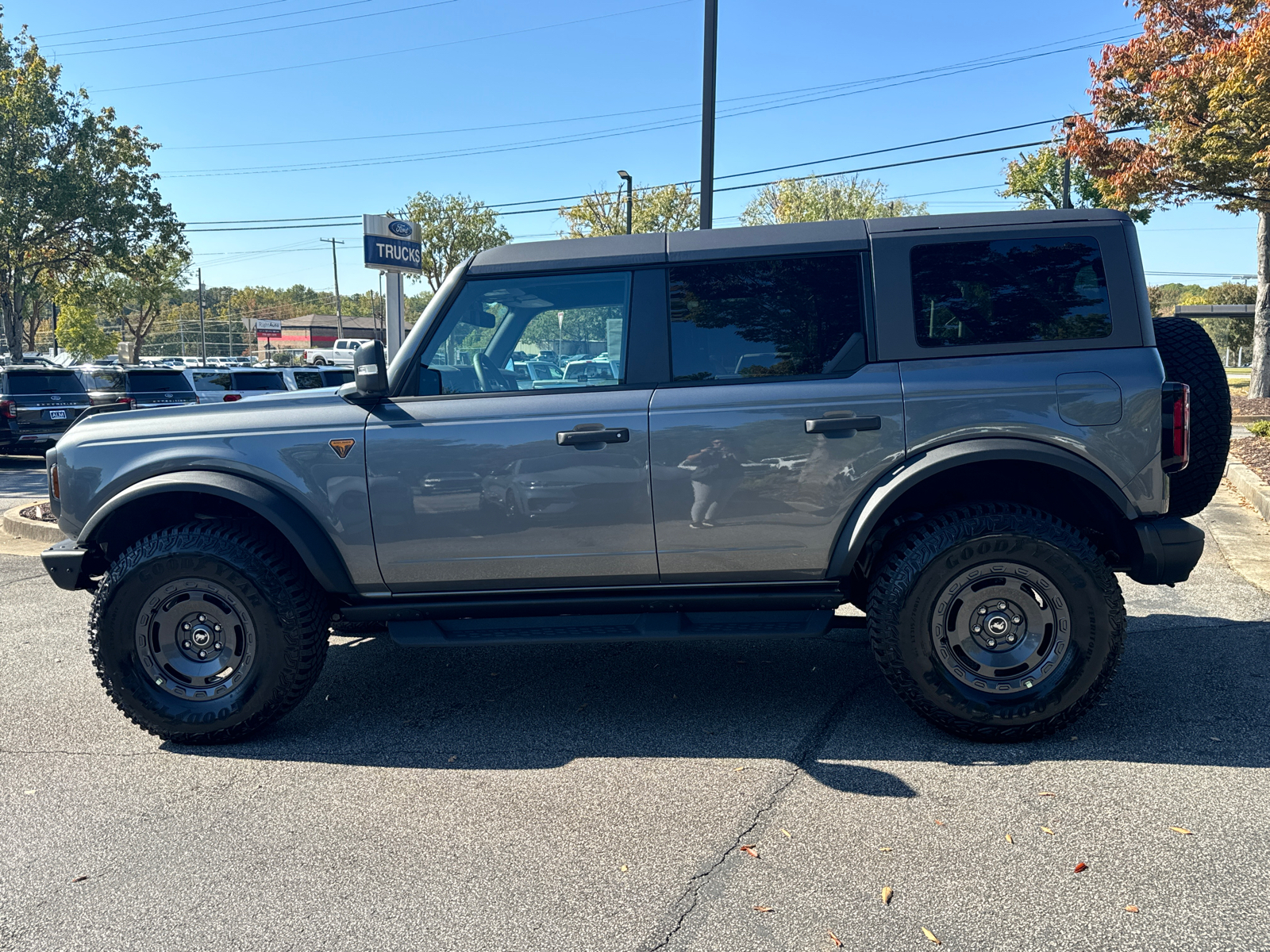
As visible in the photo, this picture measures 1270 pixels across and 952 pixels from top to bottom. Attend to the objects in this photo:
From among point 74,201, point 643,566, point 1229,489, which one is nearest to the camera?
point 643,566

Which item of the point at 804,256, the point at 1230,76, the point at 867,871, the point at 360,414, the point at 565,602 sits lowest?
the point at 867,871

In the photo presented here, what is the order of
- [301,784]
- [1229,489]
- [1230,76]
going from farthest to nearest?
1. [1230,76]
2. [1229,489]
3. [301,784]

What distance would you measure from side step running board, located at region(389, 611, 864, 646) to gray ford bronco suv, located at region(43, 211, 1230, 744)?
0.02m

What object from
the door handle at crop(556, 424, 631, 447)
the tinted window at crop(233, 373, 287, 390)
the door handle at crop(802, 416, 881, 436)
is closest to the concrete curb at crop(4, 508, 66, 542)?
the door handle at crop(556, 424, 631, 447)

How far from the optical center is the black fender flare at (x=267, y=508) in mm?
3986

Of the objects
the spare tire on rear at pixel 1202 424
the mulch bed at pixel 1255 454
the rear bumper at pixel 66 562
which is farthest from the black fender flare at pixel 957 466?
the mulch bed at pixel 1255 454

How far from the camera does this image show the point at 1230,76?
12.3m

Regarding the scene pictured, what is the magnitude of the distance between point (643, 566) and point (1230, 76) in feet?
41.3

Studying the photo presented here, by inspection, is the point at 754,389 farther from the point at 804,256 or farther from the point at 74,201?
the point at 74,201

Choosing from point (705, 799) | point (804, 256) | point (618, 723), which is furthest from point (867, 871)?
point (804, 256)

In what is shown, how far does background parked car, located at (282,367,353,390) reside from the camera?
17922mm

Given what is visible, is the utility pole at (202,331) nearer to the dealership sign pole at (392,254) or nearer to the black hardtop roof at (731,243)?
the dealership sign pole at (392,254)

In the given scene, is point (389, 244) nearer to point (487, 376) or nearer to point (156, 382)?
point (156, 382)

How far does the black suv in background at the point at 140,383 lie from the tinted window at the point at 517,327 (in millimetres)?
Answer: 12919
